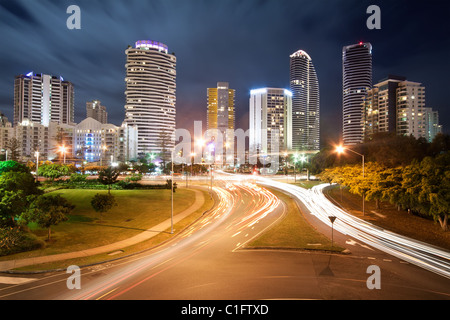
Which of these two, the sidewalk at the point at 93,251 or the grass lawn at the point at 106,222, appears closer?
the sidewalk at the point at 93,251

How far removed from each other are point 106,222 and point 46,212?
714 centimetres

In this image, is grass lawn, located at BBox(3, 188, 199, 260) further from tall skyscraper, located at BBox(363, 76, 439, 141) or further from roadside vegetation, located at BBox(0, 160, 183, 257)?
tall skyscraper, located at BBox(363, 76, 439, 141)

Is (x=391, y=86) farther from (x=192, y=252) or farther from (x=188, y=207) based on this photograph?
(x=192, y=252)

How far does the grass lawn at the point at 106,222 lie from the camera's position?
19.3 m

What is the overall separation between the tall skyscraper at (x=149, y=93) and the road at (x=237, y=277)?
126873 mm

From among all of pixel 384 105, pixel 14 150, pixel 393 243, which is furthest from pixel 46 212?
pixel 384 105

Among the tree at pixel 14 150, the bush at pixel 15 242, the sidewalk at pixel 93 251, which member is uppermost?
the tree at pixel 14 150

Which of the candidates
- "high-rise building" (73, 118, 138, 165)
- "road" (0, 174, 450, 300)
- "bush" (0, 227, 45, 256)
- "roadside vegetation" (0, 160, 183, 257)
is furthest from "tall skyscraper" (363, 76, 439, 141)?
"bush" (0, 227, 45, 256)

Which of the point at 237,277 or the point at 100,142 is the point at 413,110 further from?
the point at 100,142

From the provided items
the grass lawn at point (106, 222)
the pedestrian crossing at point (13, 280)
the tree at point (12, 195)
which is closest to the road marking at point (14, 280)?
the pedestrian crossing at point (13, 280)

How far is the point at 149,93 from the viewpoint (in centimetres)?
14388

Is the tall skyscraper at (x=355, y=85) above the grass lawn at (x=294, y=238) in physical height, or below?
above

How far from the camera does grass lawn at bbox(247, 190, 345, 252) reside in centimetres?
1862

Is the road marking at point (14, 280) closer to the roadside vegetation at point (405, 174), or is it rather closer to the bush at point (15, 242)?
the bush at point (15, 242)
